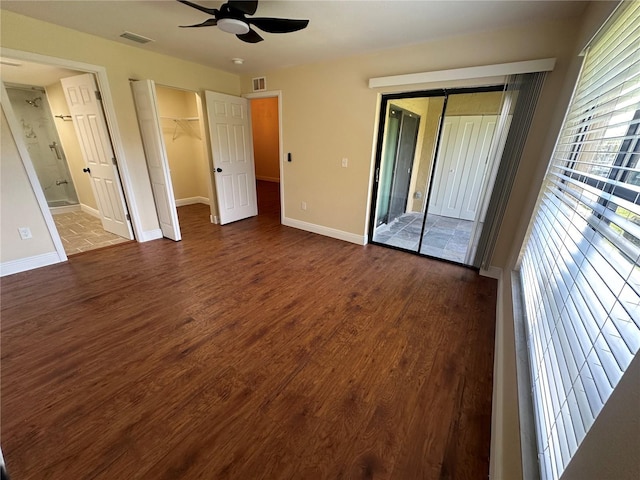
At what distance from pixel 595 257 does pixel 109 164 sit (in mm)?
4610

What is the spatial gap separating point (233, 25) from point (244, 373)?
251 centimetres

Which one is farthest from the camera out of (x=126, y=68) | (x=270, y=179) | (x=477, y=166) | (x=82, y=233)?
(x=270, y=179)

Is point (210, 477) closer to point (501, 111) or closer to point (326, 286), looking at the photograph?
point (326, 286)

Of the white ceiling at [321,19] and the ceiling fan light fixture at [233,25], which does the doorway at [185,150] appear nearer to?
the white ceiling at [321,19]

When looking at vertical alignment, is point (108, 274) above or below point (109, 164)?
below

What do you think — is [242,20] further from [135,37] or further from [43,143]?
[43,143]

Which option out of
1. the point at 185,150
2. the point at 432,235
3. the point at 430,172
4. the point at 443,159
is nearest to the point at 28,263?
the point at 185,150

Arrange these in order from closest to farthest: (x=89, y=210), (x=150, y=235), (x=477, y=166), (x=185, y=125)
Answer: (x=150, y=235)
(x=477, y=166)
(x=89, y=210)
(x=185, y=125)

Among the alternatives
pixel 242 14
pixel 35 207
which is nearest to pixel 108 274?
pixel 35 207

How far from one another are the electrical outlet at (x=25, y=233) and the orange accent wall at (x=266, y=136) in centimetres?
543

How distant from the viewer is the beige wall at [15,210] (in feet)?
8.34

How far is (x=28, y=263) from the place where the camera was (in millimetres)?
2828

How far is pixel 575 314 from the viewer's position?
3.08ft

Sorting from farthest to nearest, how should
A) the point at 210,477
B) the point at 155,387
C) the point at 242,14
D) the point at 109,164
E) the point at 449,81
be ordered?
the point at 109,164 < the point at 449,81 < the point at 242,14 < the point at 155,387 < the point at 210,477
